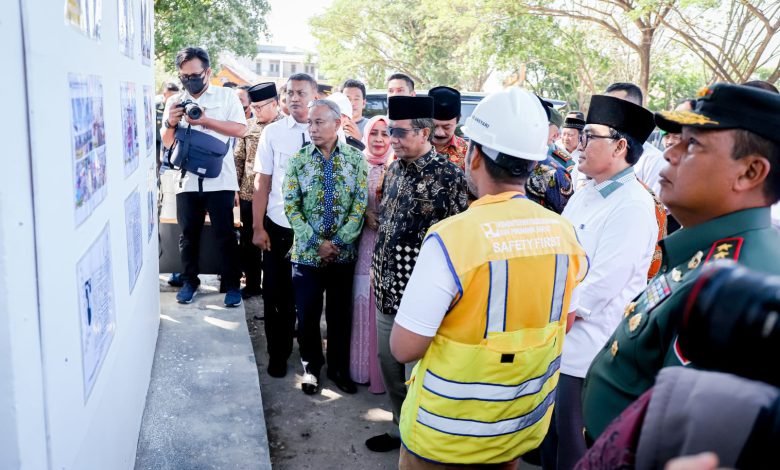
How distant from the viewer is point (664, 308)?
1413mm

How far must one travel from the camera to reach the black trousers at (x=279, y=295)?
433 centimetres

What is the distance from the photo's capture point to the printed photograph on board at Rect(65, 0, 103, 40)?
167 cm

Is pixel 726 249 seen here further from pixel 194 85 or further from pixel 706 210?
pixel 194 85

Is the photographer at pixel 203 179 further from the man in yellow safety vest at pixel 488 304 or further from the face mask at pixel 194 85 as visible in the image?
the man in yellow safety vest at pixel 488 304

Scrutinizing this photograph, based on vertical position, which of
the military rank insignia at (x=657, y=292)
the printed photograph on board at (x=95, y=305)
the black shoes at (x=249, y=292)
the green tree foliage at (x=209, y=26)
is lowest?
the black shoes at (x=249, y=292)

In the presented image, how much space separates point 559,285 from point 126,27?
7.75 ft

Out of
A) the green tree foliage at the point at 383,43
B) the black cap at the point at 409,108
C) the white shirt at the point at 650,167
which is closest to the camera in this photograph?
the black cap at the point at 409,108

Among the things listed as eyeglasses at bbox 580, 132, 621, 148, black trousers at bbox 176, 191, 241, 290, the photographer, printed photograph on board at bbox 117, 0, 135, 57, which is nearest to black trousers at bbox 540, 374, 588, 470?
eyeglasses at bbox 580, 132, 621, 148

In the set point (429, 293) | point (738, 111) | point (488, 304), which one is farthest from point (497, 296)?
point (738, 111)

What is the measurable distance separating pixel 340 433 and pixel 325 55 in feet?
95.7

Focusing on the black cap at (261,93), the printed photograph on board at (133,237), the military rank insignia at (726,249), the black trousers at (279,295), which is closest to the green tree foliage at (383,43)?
the black cap at (261,93)

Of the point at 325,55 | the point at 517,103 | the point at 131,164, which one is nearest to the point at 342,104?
the point at 131,164

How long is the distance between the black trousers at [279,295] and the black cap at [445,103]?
1.36m

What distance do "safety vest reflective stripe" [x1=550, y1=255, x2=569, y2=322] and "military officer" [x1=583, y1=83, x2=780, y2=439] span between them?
13.6 inches
